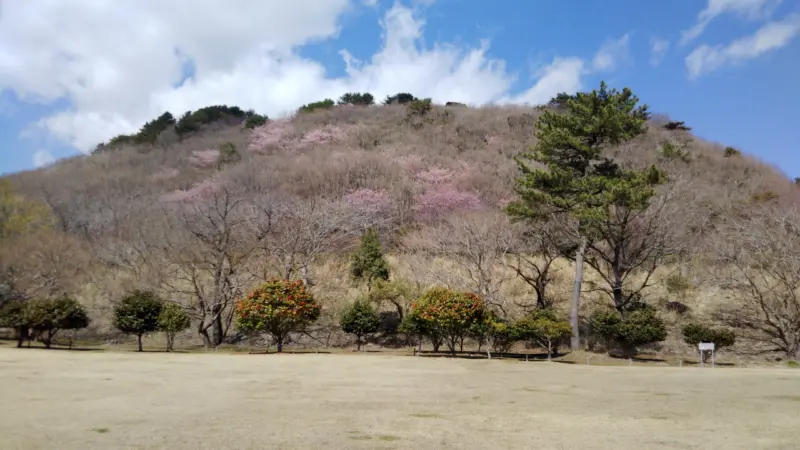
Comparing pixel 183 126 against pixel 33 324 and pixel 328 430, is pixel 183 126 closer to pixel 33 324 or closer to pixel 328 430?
pixel 33 324

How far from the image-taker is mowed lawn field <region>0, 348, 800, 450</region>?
6.28 m

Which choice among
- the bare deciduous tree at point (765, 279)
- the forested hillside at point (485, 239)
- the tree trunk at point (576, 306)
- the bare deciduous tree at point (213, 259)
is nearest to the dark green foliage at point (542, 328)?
the forested hillside at point (485, 239)

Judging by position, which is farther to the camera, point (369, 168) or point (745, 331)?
point (369, 168)

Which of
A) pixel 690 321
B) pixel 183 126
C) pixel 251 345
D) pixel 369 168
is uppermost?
pixel 183 126

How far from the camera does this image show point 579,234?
69.2 ft

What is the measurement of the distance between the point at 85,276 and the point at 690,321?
30947mm

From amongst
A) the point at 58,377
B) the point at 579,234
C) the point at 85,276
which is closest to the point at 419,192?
the point at 579,234

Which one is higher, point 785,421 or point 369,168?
point 369,168

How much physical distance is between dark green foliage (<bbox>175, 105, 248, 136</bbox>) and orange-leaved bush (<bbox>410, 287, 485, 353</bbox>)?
214ft

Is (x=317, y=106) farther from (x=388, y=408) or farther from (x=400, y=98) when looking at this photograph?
(x=388, y=408)

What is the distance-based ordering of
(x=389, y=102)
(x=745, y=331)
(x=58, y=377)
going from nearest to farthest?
(x=58, y=377), (x=745, y=331), (x=389, y=102)

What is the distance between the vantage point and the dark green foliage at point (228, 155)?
5809 centimetres

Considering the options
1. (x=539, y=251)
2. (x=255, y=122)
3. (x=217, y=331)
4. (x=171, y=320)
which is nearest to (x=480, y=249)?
(x=539, y=251)

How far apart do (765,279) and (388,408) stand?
19714 millimetres
